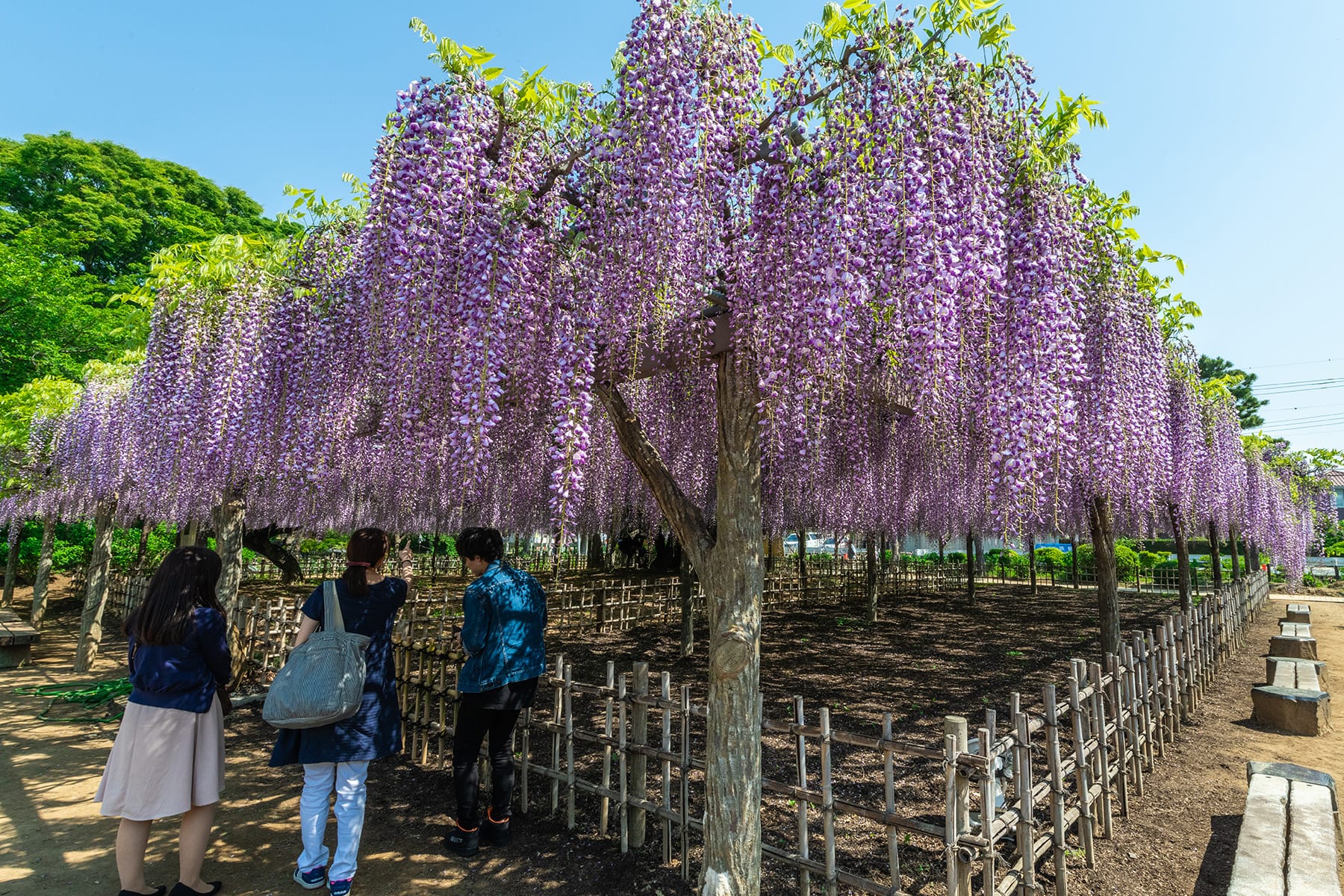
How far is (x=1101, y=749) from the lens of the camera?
3.96m

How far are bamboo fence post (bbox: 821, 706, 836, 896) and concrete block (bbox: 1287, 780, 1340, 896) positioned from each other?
195 cm

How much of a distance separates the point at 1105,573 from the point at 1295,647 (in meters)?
4.74

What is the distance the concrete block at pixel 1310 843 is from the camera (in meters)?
2.83

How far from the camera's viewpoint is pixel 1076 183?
3.59 meters

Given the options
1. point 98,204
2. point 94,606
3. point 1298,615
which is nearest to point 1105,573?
point 1298,615

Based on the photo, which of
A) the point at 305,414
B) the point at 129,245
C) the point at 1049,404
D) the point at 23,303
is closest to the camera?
the point at 1049,404

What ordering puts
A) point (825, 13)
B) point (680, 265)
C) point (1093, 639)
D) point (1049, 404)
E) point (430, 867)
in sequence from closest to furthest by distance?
point (825, 13)
point (680, 265)
point (1049, 404)
point (430, 867)
point (1093, 639)

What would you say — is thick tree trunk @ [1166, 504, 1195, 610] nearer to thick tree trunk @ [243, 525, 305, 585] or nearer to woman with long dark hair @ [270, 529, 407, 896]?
woman with long dark hair @ [270, 529, 407, 896]

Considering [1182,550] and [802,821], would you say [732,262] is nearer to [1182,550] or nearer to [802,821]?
[802,821]

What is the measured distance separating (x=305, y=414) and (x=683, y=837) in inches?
149

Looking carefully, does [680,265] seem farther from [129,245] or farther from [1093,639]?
[129,245]

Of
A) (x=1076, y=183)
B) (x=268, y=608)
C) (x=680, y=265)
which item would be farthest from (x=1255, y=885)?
(x=268, y=608)

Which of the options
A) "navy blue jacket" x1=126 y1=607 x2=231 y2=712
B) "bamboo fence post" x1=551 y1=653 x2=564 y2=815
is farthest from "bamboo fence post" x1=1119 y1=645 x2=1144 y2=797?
"navy blue jacket" x1=126 y1=607 x2=231 y2=712

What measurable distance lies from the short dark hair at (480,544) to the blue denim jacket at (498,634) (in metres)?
0.10
